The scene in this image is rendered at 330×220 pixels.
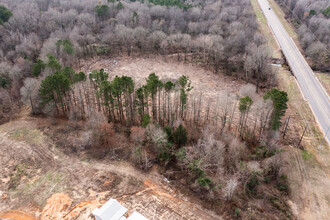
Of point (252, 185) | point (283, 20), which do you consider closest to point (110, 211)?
point (252, 185)

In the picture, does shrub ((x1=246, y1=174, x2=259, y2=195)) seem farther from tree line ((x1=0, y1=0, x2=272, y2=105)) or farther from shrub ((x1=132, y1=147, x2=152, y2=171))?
tree line ((x1=0, y1=0, x2=272, y2=105))

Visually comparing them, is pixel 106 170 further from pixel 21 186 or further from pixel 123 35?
pixel 123 35

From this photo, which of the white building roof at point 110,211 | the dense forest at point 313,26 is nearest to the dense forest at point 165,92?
the white building roof at point 110,211

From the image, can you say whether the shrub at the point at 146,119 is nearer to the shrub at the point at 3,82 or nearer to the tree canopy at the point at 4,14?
the shrub at the point at 3,82

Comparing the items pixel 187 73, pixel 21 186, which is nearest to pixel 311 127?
pixel 187 73

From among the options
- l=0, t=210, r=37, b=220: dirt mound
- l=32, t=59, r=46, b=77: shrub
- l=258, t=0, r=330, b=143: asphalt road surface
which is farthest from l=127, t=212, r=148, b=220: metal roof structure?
l=32, t=59, r=46, b=77: shrub
